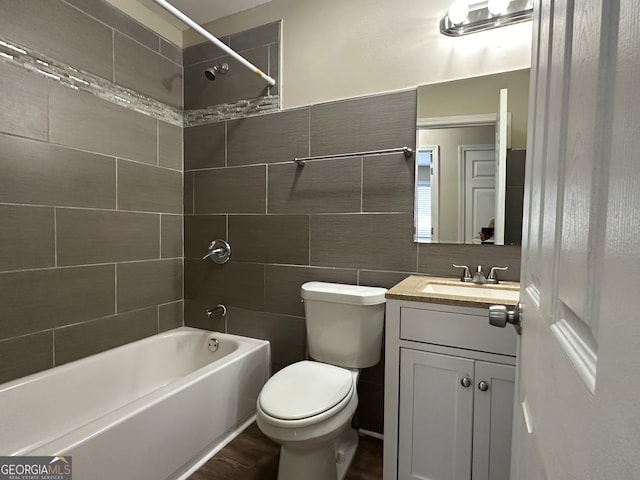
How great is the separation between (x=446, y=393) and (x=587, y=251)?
110 cm

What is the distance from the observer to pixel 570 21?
423mm

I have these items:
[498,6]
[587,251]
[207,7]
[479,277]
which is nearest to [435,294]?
[479,277]

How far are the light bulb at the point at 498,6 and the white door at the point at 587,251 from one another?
1.12 m

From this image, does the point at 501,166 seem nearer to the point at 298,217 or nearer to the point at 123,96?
the point at 298,217

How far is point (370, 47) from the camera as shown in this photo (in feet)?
5.74

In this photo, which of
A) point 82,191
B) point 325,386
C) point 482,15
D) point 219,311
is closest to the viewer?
point 325,386

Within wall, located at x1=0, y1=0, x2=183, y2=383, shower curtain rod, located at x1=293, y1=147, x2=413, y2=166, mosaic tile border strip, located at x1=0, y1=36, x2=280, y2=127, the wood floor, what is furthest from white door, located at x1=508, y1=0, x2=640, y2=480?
wall, located at x1=0, y1=0, x2=183, y2=383

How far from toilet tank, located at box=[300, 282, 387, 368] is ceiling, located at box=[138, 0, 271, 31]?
1794 millimetres

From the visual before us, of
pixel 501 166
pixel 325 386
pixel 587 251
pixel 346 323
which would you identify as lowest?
pixel 325 386

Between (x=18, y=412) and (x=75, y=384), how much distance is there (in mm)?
236

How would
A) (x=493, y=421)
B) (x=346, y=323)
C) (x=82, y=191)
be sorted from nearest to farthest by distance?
1. (x=493, y=421)
2. (x=346, y=323)
3. (x=82, y=191)

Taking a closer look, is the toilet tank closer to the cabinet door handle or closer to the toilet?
the toilet

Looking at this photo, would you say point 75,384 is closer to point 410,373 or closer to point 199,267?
point 199,267

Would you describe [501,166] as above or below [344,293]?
above
